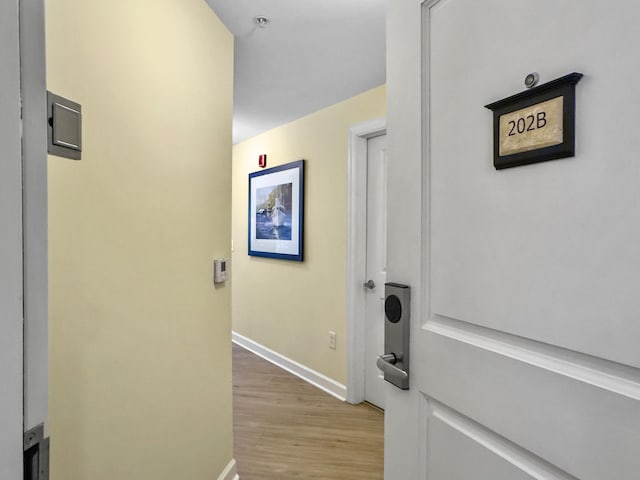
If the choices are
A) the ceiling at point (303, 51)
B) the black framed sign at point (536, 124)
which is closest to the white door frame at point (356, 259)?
the ceiling at point (303, 51)

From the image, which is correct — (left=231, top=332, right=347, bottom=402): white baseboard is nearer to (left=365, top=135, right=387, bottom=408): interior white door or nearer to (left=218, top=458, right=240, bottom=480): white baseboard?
(left=365, top=135, right=387, bottom=408): interior white door

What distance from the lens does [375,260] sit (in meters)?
2.74

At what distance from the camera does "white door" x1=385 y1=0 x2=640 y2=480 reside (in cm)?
49

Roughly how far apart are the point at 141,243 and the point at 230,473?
1.32 m

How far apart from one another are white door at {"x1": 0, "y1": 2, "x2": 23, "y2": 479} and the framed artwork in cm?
277

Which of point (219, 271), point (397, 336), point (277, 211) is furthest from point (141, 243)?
point (277, 211)

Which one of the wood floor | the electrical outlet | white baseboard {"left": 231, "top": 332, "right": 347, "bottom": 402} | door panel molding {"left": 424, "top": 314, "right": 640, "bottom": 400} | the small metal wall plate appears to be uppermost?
the small metal wall plate

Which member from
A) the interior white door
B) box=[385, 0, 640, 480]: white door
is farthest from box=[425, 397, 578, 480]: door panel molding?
the interior white door

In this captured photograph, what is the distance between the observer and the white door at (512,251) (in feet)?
1.60

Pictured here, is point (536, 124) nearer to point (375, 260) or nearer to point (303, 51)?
point (303, 51)

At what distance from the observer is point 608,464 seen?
49 centimetres

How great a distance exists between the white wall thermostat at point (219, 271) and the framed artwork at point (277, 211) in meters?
1.49

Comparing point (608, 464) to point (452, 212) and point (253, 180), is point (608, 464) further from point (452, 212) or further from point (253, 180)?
point (253, 180)

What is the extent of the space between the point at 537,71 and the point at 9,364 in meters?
0.86
